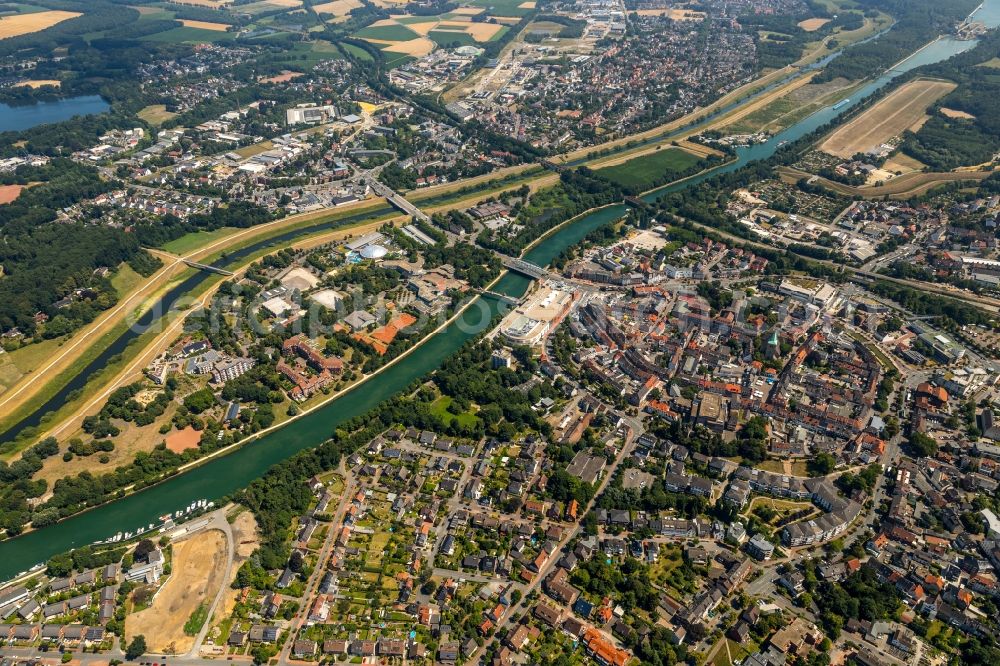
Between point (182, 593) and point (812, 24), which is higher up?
point (812, 24)

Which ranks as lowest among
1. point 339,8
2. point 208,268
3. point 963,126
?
point 208,268

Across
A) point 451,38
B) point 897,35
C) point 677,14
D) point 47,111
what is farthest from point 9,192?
point 897,35

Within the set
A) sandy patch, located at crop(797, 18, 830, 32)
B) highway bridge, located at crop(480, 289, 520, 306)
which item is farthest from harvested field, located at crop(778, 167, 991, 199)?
sandy patch, located at crop(797, 18, 830, 32)

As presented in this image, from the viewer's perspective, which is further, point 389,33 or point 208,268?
point 389,33

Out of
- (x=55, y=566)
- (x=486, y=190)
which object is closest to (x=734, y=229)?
(x=486, y=190)

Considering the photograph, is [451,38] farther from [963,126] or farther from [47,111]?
[963,126]

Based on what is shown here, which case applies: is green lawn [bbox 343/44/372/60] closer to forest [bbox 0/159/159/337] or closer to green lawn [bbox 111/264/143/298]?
forest [bbox 0/159/159/337]
